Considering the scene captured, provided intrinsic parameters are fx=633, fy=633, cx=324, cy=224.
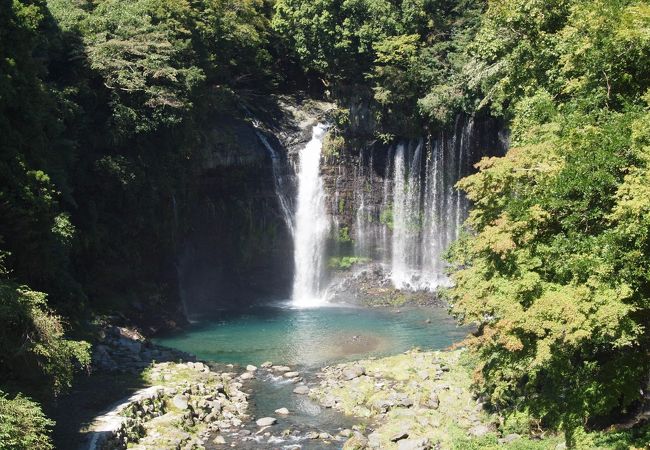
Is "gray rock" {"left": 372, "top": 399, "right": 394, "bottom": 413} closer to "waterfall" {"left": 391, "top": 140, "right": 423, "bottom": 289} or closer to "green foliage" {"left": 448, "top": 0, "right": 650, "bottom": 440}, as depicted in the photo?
"green foliage" {"left": 448, "top": 0, "right": 650, "bottom": 440}

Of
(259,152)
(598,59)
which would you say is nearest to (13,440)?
(598,59)

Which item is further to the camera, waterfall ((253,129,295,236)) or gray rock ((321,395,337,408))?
waterfall ((253,129,295,236))

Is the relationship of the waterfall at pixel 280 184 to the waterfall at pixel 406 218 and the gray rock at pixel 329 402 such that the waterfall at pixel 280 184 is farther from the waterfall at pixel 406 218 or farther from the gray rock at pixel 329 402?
the gray rock at pixel 329 402

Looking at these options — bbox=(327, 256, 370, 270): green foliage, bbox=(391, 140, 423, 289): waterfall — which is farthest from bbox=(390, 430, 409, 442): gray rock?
bbox=(327, 256, 370, 270): green foliage

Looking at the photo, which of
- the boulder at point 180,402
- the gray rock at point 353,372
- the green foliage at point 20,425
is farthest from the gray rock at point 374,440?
the green foliage at point 20,425

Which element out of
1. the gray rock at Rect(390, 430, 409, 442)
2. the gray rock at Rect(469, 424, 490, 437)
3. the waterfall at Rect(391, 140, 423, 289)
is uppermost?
the waterfall at Rect(391, 140, 423, 289)

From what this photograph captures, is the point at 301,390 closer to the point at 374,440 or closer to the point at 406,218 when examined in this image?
the point at 374,440

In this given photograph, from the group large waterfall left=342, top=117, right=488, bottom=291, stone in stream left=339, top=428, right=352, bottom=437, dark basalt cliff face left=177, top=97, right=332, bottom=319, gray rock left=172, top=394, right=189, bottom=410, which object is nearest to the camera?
stone in stream left=339, top=428, right=352, bottom=437

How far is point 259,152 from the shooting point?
3506 cm

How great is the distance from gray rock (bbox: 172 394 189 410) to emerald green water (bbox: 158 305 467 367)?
5.73 metres

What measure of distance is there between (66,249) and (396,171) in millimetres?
19633

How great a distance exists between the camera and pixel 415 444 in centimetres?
1530

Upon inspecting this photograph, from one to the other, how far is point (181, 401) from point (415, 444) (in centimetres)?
692

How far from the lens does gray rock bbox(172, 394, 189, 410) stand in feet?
59.1
